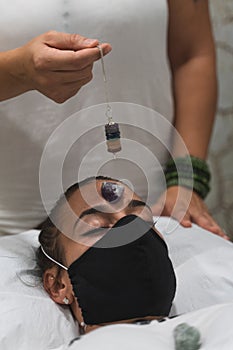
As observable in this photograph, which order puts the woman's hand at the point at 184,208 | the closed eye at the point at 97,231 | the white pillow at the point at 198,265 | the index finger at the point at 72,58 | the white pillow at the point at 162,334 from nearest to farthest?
the white pillow at the point at 162,334, the index finger at the point at 72,58, the closed eye at the point at 97,231, the white pillow at the point at 198,265, the woman's hand at the point at 184,208

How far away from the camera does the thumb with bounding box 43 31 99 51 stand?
0.96 m

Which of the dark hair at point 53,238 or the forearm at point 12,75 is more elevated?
the forearm at point 12,75

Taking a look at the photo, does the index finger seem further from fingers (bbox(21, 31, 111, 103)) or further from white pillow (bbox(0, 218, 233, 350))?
white pillow (bbox(0, 218, 233, 350))

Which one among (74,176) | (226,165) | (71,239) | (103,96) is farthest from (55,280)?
(226,165)

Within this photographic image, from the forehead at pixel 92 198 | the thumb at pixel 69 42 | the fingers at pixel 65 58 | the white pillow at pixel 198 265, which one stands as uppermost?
the thumb at pixel 69 42

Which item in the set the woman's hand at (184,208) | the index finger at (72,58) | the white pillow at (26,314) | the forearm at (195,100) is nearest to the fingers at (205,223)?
the woman's hand at (184,208)

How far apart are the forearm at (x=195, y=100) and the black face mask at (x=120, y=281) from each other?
444mm

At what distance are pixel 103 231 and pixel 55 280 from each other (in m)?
0.13

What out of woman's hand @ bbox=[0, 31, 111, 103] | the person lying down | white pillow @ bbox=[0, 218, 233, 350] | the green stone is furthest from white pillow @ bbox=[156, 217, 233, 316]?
woman's hand @ bbox=[0, 31, 111, 103]

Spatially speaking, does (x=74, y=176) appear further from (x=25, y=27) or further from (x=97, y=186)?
(x=25, y=27)

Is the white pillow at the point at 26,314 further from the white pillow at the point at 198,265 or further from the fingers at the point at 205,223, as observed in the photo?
the fingers at the point at 205,223

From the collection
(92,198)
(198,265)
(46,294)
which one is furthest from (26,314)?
(198,265)

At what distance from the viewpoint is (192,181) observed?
1.36 metres

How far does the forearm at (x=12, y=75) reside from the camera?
3.44ft
